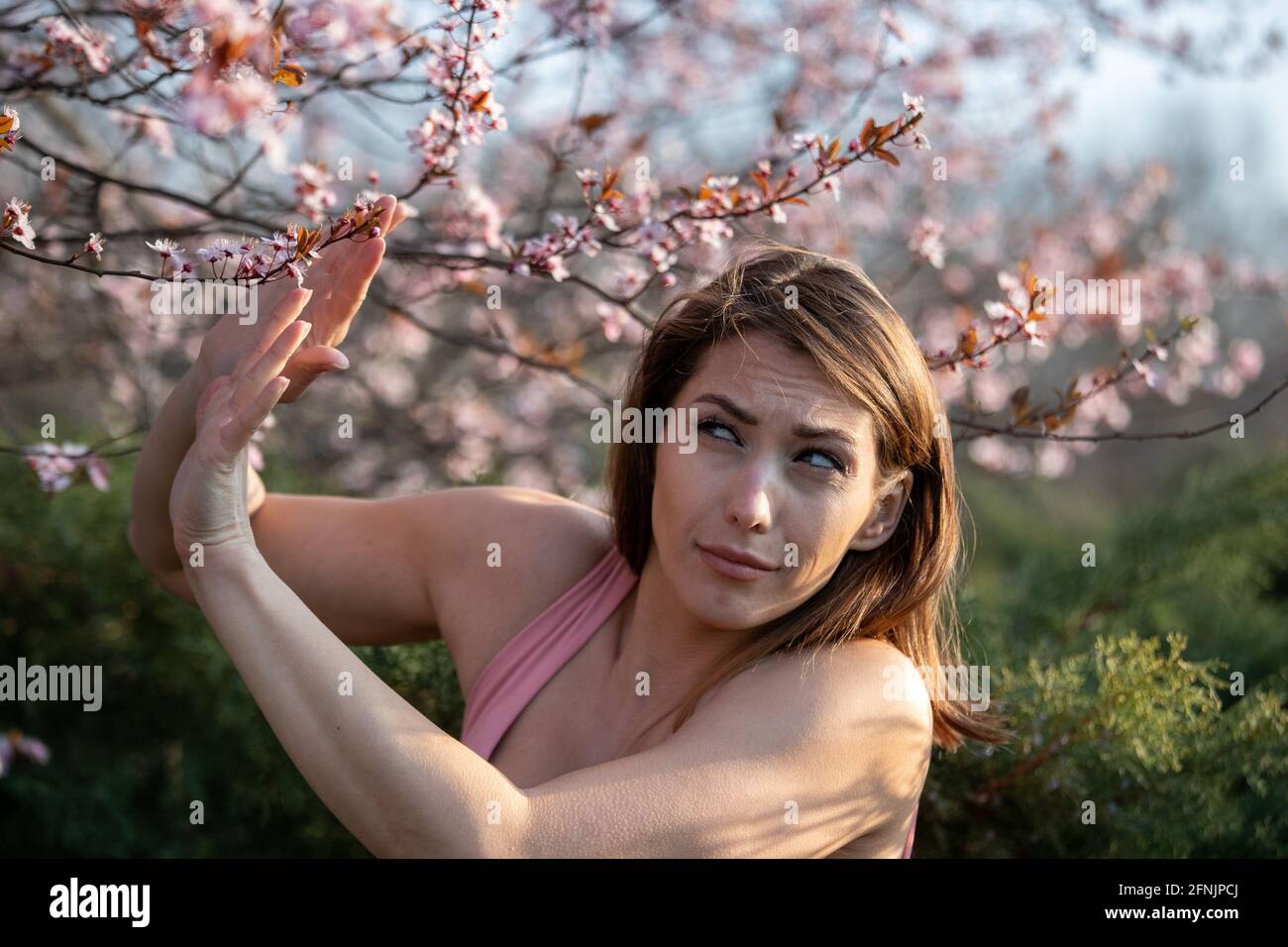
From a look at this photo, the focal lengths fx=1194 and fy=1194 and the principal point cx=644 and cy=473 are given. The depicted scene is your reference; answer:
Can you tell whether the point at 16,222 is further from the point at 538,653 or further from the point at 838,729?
the point at 838,729

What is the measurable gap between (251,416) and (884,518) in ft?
3.21

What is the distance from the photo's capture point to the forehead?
5.62 feet

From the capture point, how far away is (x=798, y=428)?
5.59 ft

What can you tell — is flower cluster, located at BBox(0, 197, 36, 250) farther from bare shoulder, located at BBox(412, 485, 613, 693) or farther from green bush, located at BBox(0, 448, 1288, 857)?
green bush, located at BBox(0, 448, 1288, 857)

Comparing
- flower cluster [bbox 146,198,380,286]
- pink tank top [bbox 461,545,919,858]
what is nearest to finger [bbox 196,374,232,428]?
flower cluster [bbox 146,198,380,286]

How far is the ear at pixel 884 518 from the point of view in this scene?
1.89 meters

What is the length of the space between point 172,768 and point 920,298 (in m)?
4.61

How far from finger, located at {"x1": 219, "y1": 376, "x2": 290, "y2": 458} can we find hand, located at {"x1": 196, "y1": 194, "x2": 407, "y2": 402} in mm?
95

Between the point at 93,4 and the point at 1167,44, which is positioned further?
the point at 1167,44

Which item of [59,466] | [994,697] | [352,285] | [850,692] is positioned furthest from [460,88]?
[994,697]

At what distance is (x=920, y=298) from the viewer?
653 centimetres
